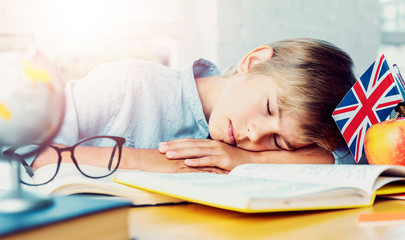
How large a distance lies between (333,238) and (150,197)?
0.20 meters

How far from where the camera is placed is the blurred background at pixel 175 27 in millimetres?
2078

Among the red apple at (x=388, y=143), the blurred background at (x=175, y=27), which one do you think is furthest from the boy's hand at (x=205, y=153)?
the blurred background at (x=175, y=27)

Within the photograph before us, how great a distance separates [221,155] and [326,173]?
32 centimetres

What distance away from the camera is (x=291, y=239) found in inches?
11.5

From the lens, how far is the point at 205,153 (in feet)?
2.49

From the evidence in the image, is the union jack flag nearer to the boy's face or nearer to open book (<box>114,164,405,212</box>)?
the boy's face

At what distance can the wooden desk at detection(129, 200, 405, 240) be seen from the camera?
301 mm

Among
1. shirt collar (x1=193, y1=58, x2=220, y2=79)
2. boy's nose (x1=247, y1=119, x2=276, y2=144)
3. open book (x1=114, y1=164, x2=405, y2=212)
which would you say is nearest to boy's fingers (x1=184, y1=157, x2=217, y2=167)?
boy's nose (x1=247, y1=119, x2=276, y2=144)

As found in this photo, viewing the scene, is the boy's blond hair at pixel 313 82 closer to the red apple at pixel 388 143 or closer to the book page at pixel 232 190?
the red apple at pixel 388 143

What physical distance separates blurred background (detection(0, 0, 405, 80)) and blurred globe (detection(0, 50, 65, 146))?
5.97ft

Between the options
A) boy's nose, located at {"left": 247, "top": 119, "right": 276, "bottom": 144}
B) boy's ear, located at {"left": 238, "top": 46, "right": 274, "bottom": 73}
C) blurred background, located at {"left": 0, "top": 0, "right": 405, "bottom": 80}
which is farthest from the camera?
blurred background, located at {"left": 0, "top": 0, "right": 405, "bottom": 80}

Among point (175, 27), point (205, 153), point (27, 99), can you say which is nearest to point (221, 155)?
point (205, 153)

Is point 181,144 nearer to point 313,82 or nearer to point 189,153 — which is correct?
point 189,153

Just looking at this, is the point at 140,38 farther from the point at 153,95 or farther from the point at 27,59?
the point at 27,59
